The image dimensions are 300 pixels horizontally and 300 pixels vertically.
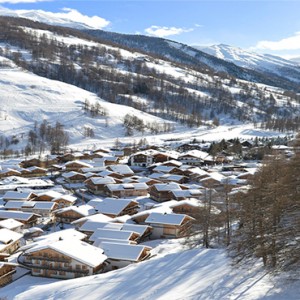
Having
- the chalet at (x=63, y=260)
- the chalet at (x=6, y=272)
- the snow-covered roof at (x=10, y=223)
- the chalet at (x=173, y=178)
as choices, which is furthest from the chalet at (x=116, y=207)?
the chalet at (x=6, y=272)

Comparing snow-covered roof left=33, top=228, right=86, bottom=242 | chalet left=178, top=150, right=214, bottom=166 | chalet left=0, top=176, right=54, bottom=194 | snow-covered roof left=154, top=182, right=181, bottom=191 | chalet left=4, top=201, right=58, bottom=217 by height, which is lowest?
chalet left=0, top=176, right=54, bottom=194

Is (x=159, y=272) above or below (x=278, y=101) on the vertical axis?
below

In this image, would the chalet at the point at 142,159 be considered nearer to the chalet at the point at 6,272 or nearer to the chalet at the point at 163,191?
the chalet at the point at 163,191

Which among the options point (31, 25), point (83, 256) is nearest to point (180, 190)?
point (83, 256)

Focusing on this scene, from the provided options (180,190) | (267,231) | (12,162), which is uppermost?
(267,231)

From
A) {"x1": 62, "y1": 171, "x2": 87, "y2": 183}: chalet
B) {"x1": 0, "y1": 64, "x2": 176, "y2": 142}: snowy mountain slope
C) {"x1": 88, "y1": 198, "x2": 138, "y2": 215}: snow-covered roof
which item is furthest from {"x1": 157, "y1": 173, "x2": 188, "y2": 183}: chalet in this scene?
{"x1": 0, "y1": 64, "x2": 176, "y2": 142}: snowy mountain slope

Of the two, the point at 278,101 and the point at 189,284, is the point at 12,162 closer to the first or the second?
the point at 189,284

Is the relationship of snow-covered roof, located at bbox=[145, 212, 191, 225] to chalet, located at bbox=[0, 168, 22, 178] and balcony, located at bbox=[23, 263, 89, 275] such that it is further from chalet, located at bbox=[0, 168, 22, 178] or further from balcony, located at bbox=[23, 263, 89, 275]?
chalet, located at bbox=[0, 168, 22, 178]
